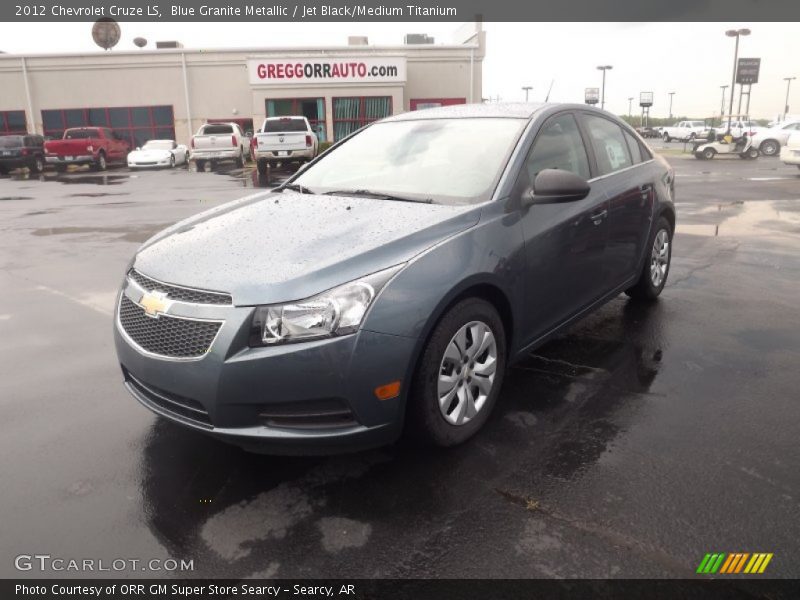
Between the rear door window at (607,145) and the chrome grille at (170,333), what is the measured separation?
9.89ft

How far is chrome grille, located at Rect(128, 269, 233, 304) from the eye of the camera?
2686 millimetres

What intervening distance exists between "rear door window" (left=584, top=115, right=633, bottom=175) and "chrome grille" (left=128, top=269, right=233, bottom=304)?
2909mm

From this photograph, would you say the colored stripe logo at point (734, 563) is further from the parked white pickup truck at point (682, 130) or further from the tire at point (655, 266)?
the parked white pickup truck at point (682, 130)

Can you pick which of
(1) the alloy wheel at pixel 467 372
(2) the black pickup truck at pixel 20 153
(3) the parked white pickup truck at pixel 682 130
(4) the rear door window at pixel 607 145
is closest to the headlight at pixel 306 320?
(1) the alloy wheel at pixel 467 372

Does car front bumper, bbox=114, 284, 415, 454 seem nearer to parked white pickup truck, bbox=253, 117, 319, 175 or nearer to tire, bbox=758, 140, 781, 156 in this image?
parked white pickup truck, bbox=253, 117, 319, 175

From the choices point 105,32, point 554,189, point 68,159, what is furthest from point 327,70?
point 554,189

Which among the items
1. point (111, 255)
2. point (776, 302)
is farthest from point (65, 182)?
point (776, 302)

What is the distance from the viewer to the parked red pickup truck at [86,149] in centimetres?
2489

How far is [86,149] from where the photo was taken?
25.3 metres

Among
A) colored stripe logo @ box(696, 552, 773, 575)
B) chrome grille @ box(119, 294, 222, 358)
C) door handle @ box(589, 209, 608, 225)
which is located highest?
door handle @ box(589, 209, 608, 225)

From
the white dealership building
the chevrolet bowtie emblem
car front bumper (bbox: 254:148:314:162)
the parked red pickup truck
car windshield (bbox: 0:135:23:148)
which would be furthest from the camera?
the white dealership building

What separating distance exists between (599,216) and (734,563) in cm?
237

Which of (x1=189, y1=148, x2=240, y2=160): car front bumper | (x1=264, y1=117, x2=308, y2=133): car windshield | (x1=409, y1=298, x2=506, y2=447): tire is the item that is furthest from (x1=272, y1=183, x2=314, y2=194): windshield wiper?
(x1=189, y1=148, x2=240, y2=160): car front bumper

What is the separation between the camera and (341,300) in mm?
2666
